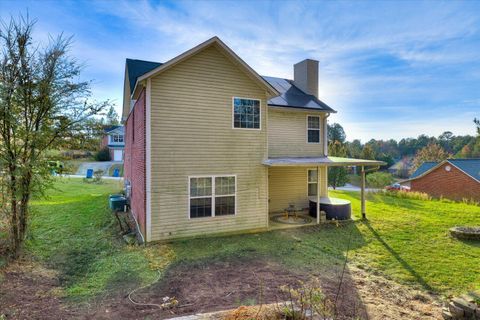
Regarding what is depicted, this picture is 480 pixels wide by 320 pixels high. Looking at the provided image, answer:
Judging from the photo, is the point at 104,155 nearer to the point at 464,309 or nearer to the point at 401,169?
the point at 464,309

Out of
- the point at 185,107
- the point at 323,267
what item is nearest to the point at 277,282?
the point at 323,267

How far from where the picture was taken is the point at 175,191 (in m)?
8.56

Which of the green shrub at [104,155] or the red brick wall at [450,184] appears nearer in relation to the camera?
the red brick wall at [450,184]

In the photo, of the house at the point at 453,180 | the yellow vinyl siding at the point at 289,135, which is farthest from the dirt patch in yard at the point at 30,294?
the house at the point at 453,180

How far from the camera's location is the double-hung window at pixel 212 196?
29.2 ft

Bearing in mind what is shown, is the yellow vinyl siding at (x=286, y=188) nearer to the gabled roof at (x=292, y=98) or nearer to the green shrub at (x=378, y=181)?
the gabled roof at (x=292, y=98)

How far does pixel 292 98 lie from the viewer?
507 inches

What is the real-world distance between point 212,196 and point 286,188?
4.87m

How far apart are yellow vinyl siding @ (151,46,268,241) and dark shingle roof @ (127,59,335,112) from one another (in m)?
→ 2.66

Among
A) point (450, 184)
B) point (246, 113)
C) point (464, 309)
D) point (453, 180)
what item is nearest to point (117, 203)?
point (246, 113)

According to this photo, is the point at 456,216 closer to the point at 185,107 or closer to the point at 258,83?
the point at 258,83

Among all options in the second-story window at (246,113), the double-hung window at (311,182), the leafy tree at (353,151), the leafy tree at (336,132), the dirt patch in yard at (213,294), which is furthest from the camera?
the leafy tree at (336,132)

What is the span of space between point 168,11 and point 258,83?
156 inches

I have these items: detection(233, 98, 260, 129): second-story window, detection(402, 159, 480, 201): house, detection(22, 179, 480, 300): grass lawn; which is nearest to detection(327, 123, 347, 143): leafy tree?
detection(402, 159, 480, 201): house
